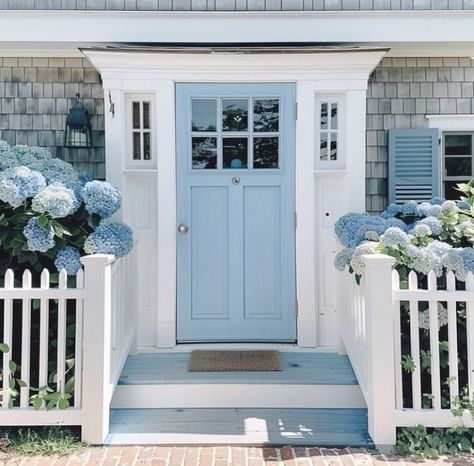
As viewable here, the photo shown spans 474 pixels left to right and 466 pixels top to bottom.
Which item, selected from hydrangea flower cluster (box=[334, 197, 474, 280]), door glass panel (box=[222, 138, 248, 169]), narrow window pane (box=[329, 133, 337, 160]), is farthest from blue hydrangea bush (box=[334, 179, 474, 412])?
door glass panel (box=[222, 138, 248, 169])

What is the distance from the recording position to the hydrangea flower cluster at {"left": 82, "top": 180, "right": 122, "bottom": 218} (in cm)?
380

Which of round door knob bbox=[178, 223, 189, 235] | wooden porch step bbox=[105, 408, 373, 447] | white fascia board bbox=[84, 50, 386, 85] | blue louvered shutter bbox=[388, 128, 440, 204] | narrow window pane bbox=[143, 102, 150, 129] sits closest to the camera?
wooden porch step bbox=[105, 408, 373, 447]

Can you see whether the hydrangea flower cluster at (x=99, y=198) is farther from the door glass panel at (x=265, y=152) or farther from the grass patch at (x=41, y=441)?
the grass patch at (x=41, y=441)

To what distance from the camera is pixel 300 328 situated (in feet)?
14.9

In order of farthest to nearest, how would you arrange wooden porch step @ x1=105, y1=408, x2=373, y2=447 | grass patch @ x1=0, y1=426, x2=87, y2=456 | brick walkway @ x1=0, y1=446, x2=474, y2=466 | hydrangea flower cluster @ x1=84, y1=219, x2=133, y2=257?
hydrangea flower cluster @ x1=84, y1=219, x2=133, y2=257 < wooden porch step @ x1=105, y1=408, x2=373, y2=447 < grass patch @ x1=0, y1=426, x2=87, y2=456 < brick walkway @ x1=0, y1=446, x2=474, y2=466

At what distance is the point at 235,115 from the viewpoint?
4.60 metres

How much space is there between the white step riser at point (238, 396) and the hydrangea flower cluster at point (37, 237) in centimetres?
109

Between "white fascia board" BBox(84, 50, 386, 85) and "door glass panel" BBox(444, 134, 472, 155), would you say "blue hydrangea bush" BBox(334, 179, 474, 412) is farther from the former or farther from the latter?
"white fascia board" BBox(84, 50, 386, 85)

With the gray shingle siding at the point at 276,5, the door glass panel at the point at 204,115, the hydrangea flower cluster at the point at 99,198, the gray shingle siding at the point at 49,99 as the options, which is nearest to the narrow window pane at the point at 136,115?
the gray shingle siding at the point at 49,99

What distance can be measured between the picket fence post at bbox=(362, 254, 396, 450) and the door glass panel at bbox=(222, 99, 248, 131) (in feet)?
6.33

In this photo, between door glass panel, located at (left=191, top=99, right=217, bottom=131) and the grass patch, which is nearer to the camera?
the grass patch

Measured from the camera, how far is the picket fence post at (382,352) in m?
3.18

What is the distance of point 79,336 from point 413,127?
338 centimetres

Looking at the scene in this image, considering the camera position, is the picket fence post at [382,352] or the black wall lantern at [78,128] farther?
the black wall lantern at [78,128]
